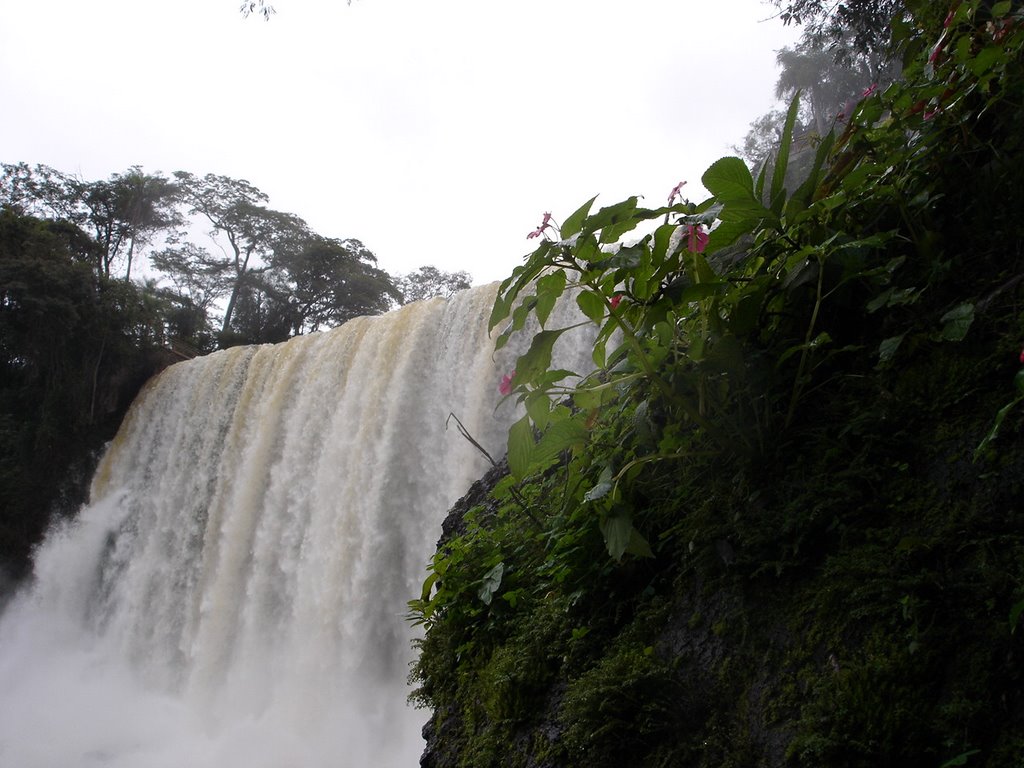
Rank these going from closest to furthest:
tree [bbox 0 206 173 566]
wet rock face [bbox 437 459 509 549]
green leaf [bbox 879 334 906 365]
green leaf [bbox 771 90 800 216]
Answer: green leaf [bbox 771 90 800 216]
green leaf [bbox 879 334 906 365]
wet rock face [bbox 437 459 509 549]
tree [bbox 0 206 173 566]

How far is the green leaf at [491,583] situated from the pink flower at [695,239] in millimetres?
1114

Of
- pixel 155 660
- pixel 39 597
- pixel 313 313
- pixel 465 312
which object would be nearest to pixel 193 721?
pixel 155 660

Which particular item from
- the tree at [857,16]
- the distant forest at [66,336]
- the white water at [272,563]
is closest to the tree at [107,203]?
the distant forest at [66,336]

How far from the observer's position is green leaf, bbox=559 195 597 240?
1.51 meters

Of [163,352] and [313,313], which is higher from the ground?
[313,313]

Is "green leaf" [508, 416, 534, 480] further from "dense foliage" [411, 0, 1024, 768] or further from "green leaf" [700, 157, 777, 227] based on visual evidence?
"green leaf" [700, 157, 777, 227]

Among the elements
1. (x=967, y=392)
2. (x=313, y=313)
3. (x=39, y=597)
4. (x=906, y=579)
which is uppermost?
(x=313, y=313)

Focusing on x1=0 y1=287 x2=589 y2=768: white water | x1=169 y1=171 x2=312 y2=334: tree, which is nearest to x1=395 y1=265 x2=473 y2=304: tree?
x1=169 y1=171 x2=312 y2=334: tree

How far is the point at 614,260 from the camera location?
1523 mm

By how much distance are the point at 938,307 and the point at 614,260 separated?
69 cm

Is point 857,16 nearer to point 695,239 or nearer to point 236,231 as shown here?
point 695,239

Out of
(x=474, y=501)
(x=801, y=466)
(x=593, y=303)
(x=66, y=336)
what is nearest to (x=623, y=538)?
(x=801, y=466)

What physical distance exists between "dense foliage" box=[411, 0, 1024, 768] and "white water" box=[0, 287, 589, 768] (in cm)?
538

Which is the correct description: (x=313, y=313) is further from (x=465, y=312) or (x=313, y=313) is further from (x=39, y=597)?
(x=465, y=312)
